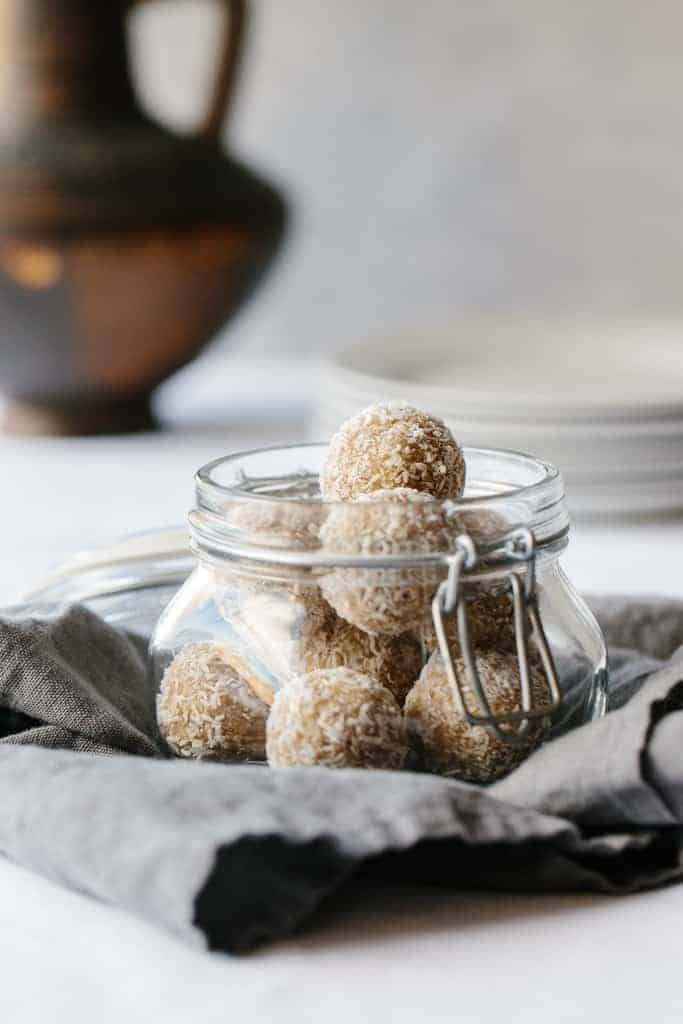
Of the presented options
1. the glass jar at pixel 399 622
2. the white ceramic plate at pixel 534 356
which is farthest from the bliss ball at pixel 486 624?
the white ceramic plate at pixel 534 356

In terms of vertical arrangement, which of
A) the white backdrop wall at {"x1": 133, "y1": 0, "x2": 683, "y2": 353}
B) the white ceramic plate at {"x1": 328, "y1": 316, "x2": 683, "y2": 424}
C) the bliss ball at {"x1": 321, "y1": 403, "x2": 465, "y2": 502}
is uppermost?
the bliss ball at {"x1": 321, "y1": 403, "x2": 465, "y2": 502}

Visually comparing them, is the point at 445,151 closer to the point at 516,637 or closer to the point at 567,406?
the point at 567,406

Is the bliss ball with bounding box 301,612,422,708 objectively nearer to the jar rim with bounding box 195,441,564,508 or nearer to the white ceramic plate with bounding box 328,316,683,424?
the jar rim with bounding box 195,441,564,508

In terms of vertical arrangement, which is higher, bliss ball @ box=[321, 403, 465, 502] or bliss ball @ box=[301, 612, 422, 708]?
bliss ball @ box=[321, 403, 465, 502]

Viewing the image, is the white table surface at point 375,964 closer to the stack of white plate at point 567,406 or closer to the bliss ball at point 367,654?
the bliss ball at point 367,654

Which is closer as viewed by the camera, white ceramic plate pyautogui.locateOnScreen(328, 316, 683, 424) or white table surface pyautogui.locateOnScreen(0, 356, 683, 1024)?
white table surface pyautogui.locateOnScreen(0, 356, 683, 1024)

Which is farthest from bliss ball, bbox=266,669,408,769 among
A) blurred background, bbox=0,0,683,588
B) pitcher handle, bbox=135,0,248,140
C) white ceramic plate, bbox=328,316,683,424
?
blurred background, bbox=0,0,683,588

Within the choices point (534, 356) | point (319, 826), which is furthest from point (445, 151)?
point (319, 826)
